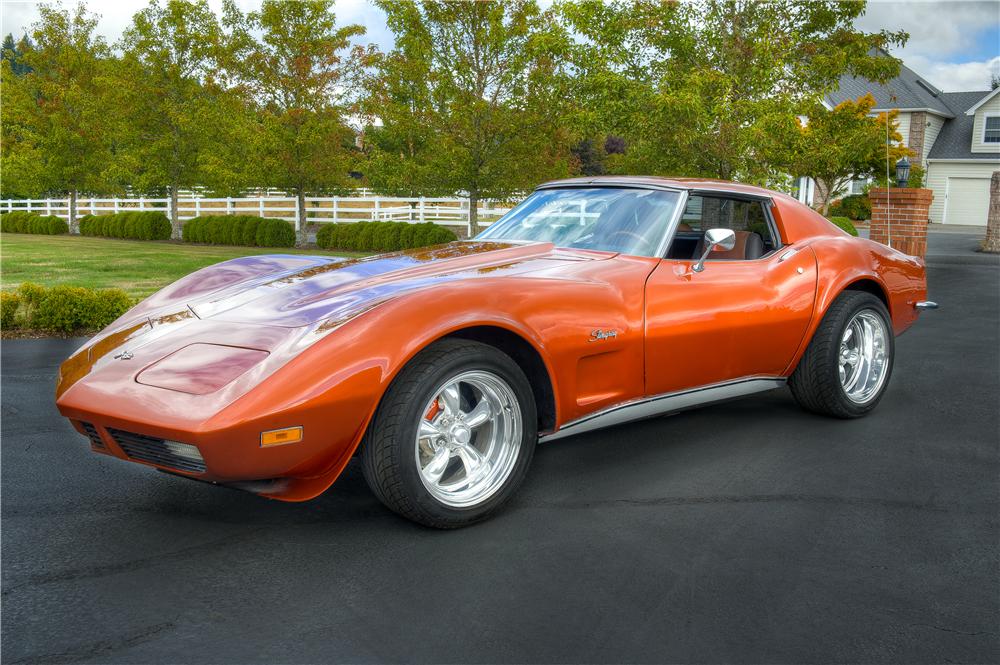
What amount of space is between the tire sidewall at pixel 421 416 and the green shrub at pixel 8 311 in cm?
679

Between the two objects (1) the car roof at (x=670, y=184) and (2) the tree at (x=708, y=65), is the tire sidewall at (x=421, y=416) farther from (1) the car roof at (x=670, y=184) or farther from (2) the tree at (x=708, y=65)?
(2) the tree at (x=708, y=65)

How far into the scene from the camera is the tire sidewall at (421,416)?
3074mm

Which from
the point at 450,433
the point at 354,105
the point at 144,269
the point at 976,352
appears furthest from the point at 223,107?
the point at 450,433

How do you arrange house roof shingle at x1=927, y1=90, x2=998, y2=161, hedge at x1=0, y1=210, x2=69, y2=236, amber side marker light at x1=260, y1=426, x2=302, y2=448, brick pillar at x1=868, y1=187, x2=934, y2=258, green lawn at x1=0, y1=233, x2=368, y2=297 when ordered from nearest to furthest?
amber side marker light at x1=260, y1=426, x2=302, y2=448 → green lawn at x1=0, y1=233, x2=368, y2=297 → brick pillar at x1=868, y1=187, x2=934, y2=258 → hedge at x1=0, y1=210, x2=69, y2=236 → house roof shingle at x1=927, y1=90, x2=998, y2=161

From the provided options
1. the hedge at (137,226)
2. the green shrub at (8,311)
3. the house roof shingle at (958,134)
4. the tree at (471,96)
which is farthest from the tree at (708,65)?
the house roof shingle at (958,134)

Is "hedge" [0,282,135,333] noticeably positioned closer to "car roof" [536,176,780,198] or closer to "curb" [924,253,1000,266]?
"car roof" [536,176,780,198]

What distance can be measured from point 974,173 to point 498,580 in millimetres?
43310

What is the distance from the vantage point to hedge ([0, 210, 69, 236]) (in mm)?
31234

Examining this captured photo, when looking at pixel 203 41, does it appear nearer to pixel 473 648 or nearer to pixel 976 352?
pixel 976 352

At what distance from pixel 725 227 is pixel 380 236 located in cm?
1625

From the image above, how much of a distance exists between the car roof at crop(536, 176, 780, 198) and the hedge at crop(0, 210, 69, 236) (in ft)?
102

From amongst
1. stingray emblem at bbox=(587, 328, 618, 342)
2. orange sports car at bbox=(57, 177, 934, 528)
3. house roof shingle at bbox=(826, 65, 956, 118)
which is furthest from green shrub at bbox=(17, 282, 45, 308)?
house roof shingle at bbox=(826, 65, 956, 118)

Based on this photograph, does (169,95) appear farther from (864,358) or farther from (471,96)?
(864,358)

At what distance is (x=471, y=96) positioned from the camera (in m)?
18.2
